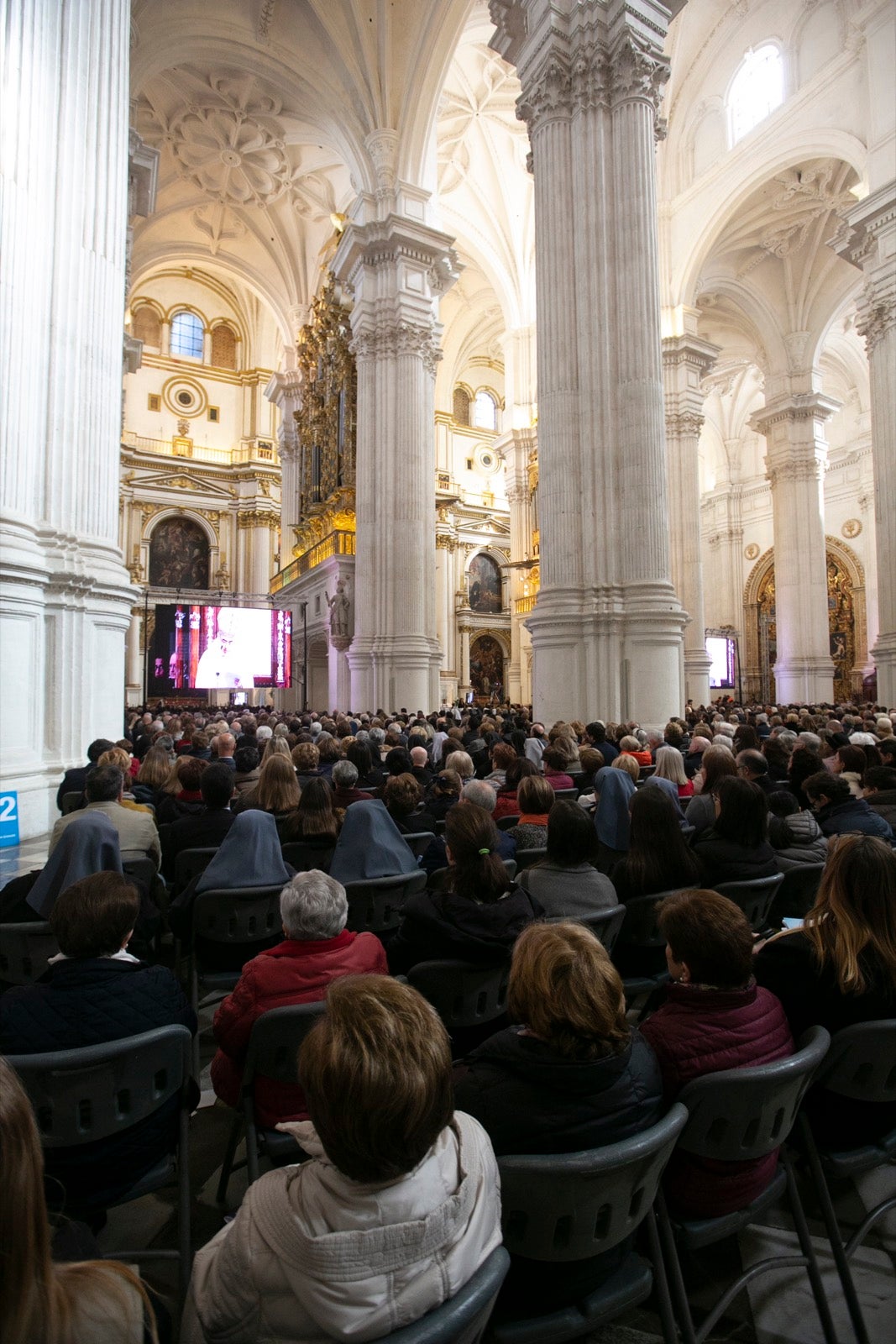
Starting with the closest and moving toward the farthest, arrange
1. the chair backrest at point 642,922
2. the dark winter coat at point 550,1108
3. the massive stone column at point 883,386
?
the dark winter coat at point 550,1108 < the chair backrest at point 642,922 < the massive stone column at point 883,386

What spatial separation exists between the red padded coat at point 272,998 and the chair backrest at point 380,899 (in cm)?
96

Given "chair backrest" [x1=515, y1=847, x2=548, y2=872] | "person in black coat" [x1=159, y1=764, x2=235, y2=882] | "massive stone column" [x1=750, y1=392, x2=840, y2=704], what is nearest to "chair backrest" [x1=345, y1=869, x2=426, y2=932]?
"chair backrest" [x1=515, y1=847, x2=548, y2=872]

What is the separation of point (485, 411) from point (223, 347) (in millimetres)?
10577

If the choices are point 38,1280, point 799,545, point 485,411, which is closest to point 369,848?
point 38,1280

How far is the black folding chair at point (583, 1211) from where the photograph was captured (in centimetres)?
132

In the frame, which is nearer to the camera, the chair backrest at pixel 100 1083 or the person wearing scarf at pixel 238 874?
the chair backrest at pixel 100 1083

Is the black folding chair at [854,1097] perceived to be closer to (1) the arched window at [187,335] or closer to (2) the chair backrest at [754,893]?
(2) the chair backrest at [754,893]

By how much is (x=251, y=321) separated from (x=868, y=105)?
2112 centimetres

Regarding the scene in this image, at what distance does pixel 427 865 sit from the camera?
146 inches

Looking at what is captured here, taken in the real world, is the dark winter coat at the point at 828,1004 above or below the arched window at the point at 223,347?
below

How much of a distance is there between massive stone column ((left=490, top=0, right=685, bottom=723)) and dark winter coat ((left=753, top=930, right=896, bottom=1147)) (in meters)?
7.85

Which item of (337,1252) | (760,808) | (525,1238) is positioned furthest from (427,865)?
(337,1252)

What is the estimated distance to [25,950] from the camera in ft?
8.84

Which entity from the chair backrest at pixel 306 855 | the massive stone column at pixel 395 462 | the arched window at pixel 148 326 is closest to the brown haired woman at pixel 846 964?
the chair backrest at pixel 306 855
